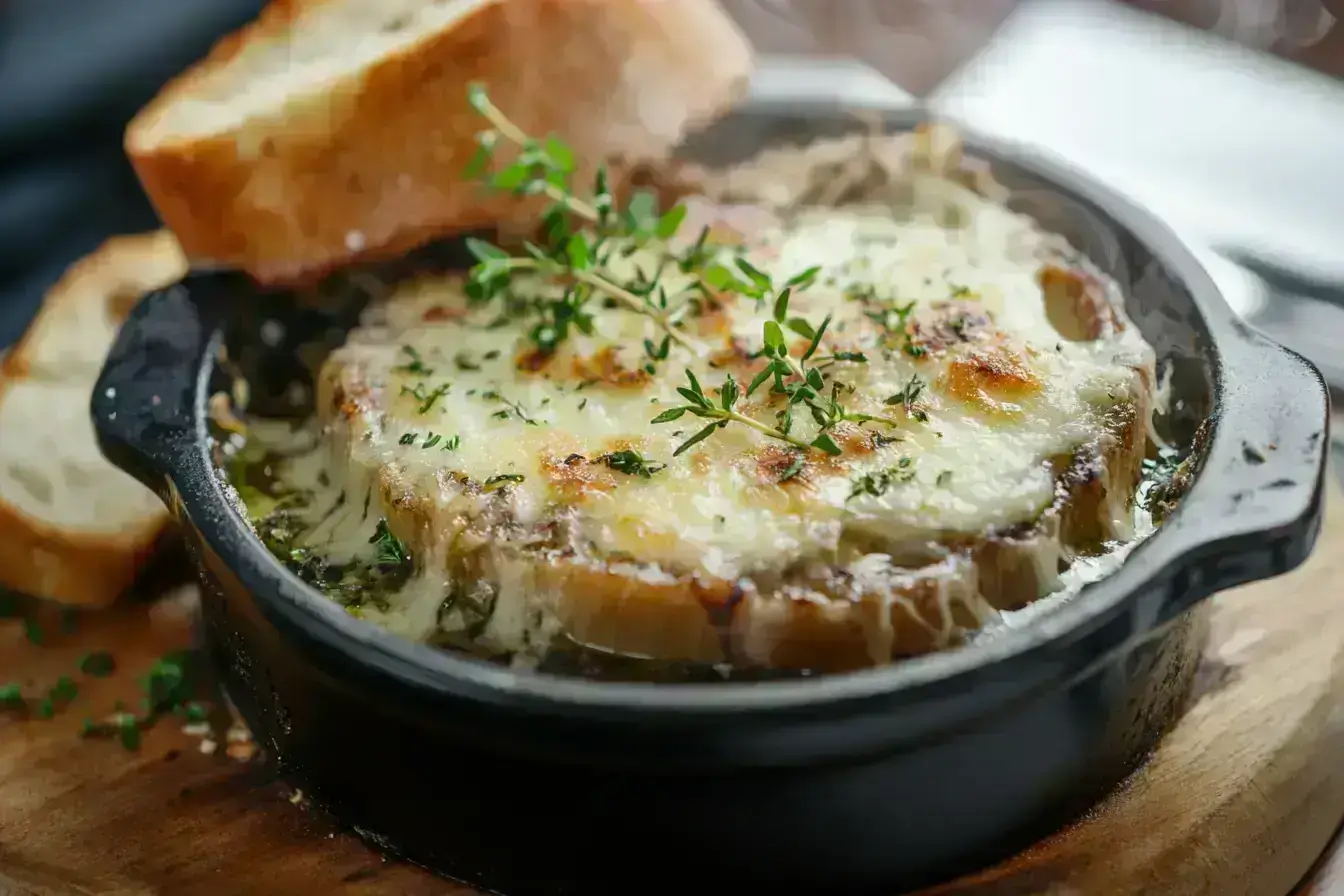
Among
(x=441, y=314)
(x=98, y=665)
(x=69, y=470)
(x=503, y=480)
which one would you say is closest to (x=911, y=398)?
(x=503, y=480)

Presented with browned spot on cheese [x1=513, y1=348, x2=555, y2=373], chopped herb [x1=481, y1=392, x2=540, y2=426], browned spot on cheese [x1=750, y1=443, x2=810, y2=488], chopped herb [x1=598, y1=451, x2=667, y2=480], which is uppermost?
browned spot on cheese [x1=750, y1=443, x2=810, y2=488]

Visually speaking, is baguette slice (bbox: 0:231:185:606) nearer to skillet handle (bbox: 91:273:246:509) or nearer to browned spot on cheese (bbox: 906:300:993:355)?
skillet handle (bbox: 91:273:246:509)

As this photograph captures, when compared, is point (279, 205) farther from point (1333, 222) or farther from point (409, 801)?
point (1333, 222)

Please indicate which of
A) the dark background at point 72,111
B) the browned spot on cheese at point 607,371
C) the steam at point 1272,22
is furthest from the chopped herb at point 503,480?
the steam at point 1272,22

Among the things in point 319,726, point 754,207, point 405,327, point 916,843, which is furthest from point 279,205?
point 916,843

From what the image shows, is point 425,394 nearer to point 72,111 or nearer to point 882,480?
point 882,480

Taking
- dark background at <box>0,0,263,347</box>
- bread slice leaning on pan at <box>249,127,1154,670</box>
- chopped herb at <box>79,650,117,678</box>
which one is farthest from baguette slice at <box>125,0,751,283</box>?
dark background at <box>0,0,263,347</box>
